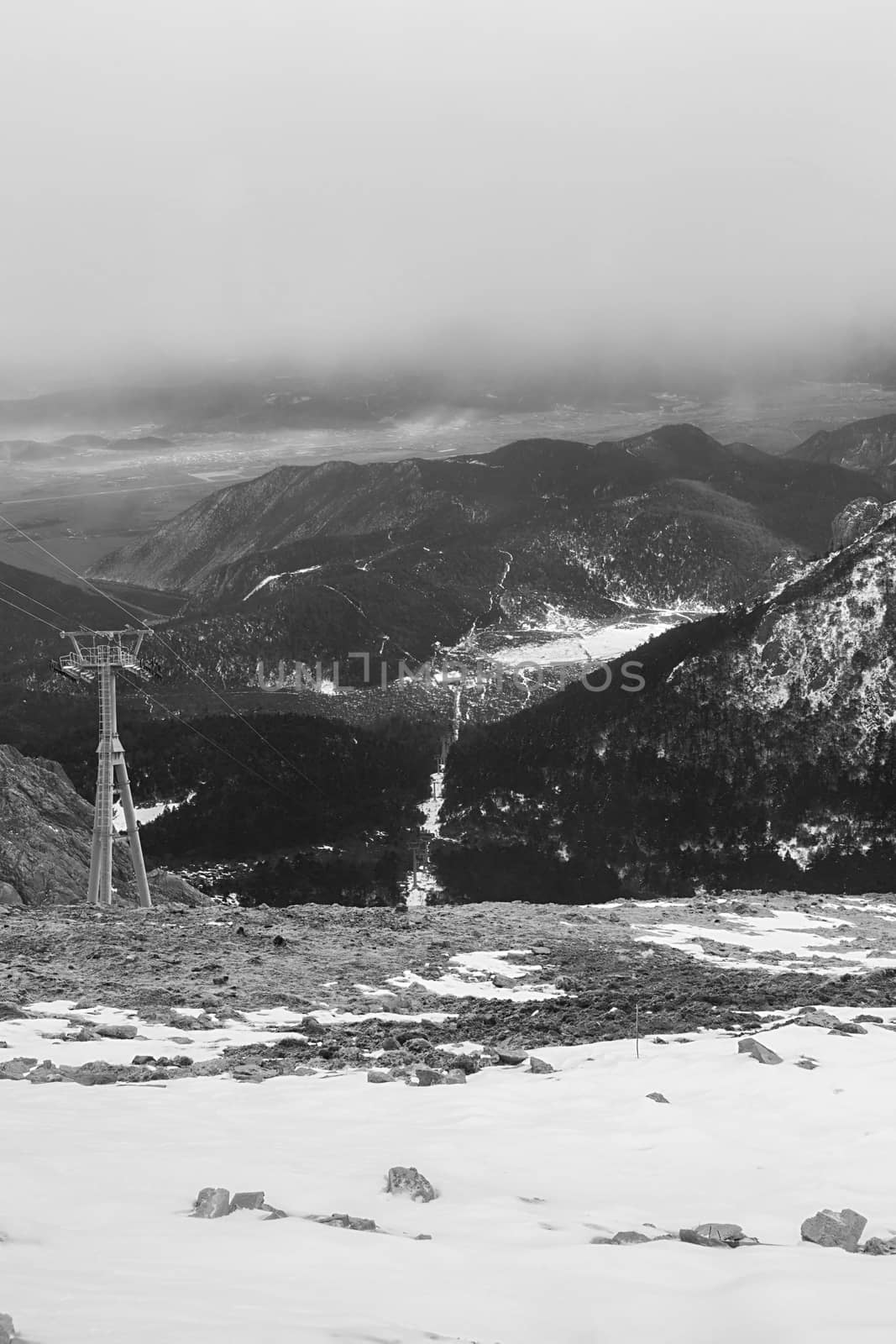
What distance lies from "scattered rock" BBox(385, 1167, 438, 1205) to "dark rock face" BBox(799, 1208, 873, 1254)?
317cm

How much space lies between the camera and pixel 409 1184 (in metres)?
9.55

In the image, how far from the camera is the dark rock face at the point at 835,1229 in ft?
28.3

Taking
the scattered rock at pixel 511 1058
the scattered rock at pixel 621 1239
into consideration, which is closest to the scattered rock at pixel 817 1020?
the scattered rock at pixel 511 1058

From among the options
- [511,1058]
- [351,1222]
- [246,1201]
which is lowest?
[511,1058]

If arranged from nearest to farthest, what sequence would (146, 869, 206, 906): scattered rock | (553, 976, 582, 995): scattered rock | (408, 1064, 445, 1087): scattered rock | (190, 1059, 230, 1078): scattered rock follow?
(408, 1064, 445, 1087): scattered rock
(190, 1059, 230, 1078): scattered rock
(553, 976, 582, 995): scattered rock
(146, 869, 206, 906): scattered rock

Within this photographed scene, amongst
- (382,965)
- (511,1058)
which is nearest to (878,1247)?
(511,1058)

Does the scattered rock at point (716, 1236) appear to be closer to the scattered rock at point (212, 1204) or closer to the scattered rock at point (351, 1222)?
the scattered rock at point (351, 1222)

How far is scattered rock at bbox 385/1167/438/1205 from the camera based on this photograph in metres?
9.47

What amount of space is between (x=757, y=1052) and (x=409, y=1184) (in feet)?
23.4

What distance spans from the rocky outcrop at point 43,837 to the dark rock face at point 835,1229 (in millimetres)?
41962

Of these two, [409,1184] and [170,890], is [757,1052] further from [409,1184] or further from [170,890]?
[170,890]

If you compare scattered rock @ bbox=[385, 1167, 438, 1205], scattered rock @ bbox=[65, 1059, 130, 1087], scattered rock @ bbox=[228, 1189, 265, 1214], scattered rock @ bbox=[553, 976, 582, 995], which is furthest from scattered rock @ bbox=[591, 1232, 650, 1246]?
scattered rock @ bbox=[553, 976, 582, 995]

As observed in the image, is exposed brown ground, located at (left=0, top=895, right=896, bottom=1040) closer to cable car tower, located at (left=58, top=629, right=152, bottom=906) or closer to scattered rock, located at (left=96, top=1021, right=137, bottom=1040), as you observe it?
scattered rock, located at (left=96, top=1021, right=137, bottom=1040)

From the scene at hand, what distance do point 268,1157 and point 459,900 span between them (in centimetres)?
14301
